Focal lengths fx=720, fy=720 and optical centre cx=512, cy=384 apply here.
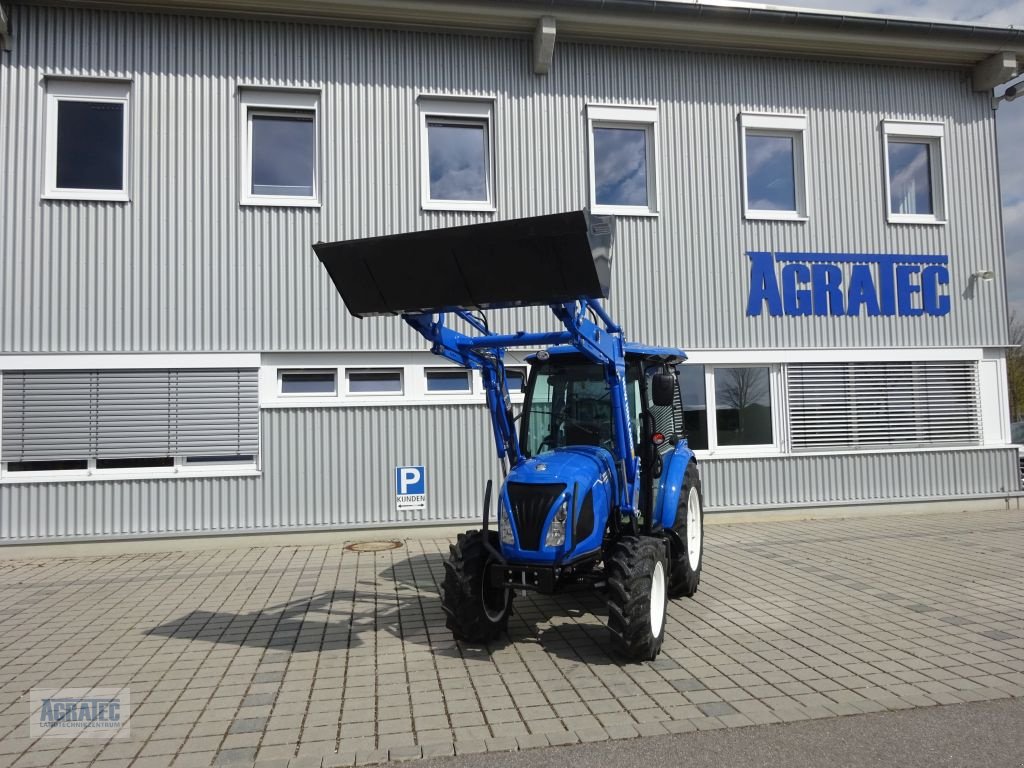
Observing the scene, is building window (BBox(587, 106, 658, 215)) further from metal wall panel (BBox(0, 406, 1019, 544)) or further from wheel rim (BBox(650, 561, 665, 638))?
wheel rim (BBox(650, 561, 665, 638))

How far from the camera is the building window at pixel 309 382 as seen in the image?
9.75 m

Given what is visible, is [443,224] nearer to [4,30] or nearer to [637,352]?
[637,352]

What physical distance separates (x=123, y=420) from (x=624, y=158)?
796cm

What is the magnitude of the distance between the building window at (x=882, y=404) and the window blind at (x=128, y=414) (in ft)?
26.8

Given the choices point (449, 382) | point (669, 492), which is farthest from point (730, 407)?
point (669, 492)

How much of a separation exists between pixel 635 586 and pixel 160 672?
10.7ft

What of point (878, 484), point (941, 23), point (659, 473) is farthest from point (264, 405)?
point (941, 23)

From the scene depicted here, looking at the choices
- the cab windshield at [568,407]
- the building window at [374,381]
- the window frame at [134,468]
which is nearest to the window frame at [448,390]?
the building window at [374,381]

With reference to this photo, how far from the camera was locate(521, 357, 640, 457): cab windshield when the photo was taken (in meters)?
5.76

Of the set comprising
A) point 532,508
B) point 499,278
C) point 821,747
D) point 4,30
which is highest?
point 4,30

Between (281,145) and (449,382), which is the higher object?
(281,145)

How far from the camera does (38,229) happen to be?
366 inches

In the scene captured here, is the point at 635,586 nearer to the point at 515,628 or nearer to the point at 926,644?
the point at 515,628

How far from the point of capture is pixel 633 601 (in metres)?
4.58
